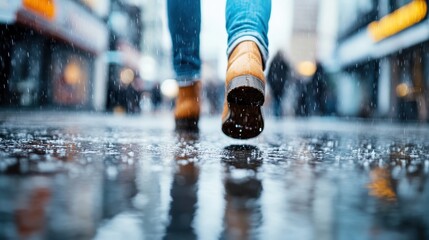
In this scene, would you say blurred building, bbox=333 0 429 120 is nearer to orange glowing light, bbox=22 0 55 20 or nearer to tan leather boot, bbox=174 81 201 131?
orange glowing light, bbox=22 0 55 20

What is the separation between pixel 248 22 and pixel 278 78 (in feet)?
36.0

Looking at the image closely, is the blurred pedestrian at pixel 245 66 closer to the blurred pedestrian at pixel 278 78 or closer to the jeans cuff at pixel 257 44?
the jeans cuff at pixel 257 44

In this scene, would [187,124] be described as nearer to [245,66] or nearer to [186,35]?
[186,35]

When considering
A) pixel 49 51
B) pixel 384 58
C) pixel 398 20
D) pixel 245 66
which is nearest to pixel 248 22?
pixel 245 66

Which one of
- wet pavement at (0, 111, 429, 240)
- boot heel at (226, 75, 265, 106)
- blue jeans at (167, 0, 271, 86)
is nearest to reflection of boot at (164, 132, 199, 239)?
wet pavement at (0, 111, 429, 240)

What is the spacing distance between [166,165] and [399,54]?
1765 cm

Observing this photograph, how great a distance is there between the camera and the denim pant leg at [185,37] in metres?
2.80

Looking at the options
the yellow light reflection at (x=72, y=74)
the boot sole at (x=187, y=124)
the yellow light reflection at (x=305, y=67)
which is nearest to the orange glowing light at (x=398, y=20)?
the yellow light reflection at (x=72, y=74)

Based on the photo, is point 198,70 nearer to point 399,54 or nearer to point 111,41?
point 399,54

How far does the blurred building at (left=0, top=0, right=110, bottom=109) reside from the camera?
12.8m

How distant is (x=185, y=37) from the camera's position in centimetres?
289

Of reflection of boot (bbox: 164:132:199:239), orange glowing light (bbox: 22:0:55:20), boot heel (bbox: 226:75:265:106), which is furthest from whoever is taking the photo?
orange glowing light (bbox: 22:0:55:20)

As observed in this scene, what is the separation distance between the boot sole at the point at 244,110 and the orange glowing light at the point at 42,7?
38.0 feet

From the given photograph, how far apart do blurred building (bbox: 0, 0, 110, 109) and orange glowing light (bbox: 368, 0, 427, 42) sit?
10.7m
